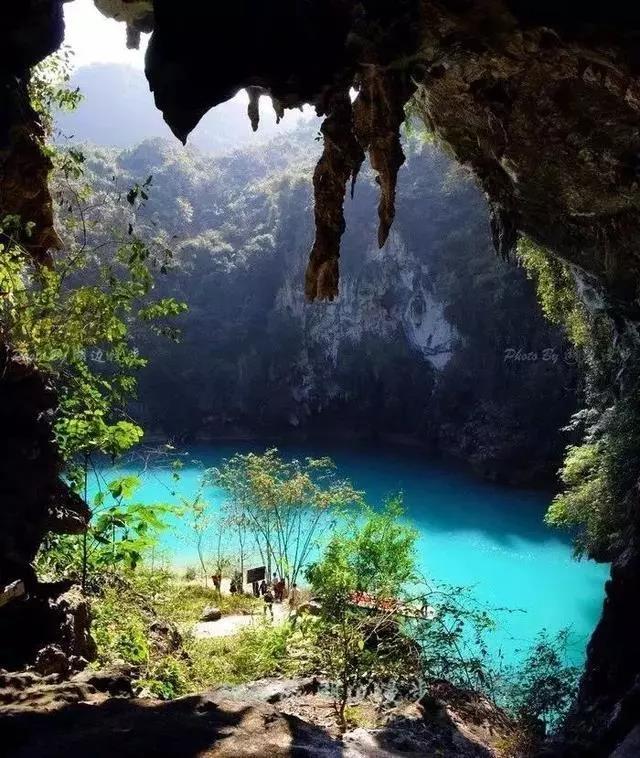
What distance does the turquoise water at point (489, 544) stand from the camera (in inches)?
440

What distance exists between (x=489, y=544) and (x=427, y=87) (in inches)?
455

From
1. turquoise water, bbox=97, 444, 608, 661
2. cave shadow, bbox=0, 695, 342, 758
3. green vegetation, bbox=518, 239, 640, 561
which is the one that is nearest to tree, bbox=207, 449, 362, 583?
turquoise water, bbox=97, 444, 608, 661

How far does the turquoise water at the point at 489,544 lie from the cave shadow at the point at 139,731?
4.44 m

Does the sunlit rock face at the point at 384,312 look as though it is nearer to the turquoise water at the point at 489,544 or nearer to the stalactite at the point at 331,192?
the turquoise water at the point at 489,544

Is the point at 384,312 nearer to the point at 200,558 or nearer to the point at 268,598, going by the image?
the point at 200,558

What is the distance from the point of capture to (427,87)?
251 inches

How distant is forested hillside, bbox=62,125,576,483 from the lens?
21.9 metres

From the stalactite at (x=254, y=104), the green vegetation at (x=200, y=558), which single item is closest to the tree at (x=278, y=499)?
the green vegetation at (x=200, y=558)

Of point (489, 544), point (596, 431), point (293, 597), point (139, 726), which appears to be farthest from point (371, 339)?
point (139, 726)

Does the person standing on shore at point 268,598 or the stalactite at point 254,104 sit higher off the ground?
the stalactite at point 254,104

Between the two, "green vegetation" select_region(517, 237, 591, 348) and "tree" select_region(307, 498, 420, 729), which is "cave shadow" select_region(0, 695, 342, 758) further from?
"green vegetation" select_region(517, 237, 591, 348)

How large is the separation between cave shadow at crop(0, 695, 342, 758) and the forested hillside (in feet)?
59.3

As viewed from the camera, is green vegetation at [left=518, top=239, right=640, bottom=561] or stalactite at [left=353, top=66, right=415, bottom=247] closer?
stalactite at [left=353, top=66, right=415, bottom=247]

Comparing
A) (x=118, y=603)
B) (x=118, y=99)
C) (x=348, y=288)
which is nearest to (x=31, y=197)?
(x=118, y=603)
